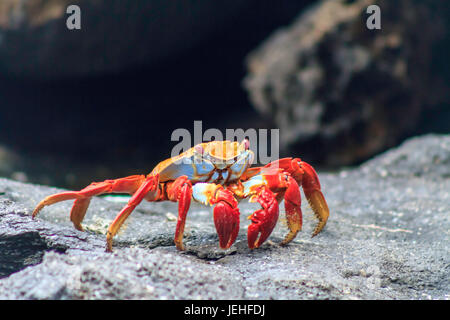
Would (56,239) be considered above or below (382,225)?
above

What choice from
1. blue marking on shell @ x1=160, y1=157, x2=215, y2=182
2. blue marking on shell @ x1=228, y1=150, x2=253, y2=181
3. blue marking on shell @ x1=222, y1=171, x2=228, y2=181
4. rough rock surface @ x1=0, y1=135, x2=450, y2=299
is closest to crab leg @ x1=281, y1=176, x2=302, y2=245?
rough rock surface @ x1=0, y1=135, x2=450, y2=299

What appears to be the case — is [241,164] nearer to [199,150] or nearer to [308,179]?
[199,150]

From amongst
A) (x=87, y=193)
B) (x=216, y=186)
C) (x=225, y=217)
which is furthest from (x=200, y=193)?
(x=87, y=193)

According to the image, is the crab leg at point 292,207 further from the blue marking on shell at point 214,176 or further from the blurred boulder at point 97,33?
the blurred boulder at point 97,33

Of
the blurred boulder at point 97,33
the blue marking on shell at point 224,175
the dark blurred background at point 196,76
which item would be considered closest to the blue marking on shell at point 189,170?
the blue marking on shell at point 224,175

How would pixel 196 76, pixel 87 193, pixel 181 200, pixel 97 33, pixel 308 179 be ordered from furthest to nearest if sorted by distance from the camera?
1. pixel 196 76
2. pixel 97 33
3. pixel 308 179
4. pixel 87 193
5. pixel 181 200
